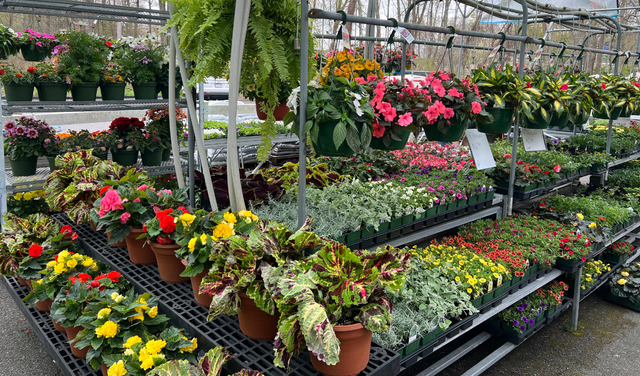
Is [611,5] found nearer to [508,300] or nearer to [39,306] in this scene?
[508,300]

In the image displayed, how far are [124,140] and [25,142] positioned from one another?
777 millimetres

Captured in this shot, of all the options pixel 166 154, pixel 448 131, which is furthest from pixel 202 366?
pixel 166 154

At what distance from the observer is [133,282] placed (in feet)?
7.45

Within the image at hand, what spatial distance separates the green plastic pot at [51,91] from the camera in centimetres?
353

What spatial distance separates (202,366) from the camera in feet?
5.21

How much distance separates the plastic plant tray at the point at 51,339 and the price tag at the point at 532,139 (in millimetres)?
3149

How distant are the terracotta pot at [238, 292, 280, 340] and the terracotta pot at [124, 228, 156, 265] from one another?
923 mm

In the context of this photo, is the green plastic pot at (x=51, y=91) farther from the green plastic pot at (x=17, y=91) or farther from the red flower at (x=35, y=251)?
the red flower at (x=35, y=251)

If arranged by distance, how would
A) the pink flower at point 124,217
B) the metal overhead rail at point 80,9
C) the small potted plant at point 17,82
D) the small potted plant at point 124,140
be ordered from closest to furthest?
1. the pink flower at point 124,217
2. the metal overhead rail at point 80,9
3. the small potted plant at point 17,82
4. the small potted plant at point 124,140

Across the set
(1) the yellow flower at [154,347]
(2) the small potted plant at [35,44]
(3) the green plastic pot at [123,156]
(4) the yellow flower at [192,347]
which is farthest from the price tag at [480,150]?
(2) the small potted plant at [35,44]

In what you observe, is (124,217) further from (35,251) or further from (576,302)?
(576,302)

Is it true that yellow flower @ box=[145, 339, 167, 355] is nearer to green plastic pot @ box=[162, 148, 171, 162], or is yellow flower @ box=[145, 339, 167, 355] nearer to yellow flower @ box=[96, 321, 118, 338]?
yellow flower @ box=[96, 321, 118, 338]

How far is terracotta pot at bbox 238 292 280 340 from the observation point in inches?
65.9

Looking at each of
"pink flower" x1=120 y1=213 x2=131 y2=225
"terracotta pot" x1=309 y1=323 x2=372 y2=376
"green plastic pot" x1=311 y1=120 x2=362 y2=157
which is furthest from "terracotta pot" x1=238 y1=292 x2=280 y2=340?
"pink flower" x1=120 y1=213 x2=131 y2=225
